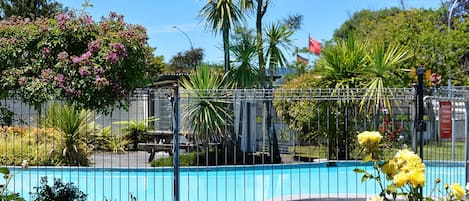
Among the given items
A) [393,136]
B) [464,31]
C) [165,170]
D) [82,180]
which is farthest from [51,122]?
[464,31]

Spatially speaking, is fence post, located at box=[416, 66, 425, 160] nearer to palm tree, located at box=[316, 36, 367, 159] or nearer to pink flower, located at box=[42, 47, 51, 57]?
pink flower, located at box=[42, 47, 51, 57]

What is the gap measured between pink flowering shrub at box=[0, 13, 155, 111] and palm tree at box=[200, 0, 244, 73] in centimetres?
872

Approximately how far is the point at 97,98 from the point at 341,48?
8618 millimetres

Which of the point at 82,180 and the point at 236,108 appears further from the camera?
the point at 236,108

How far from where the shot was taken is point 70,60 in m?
5.55

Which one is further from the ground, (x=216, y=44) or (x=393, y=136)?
(x=216, y=44)

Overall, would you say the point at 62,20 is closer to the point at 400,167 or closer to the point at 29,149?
the point at 400,167

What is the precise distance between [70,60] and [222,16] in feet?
30.9

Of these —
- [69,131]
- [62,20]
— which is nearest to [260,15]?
[69,131]

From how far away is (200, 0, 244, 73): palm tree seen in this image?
48.2 ft

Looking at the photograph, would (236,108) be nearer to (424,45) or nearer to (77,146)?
(77,146)

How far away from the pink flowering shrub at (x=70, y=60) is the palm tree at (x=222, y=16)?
28.6 feet

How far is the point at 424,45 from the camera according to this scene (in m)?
19.4

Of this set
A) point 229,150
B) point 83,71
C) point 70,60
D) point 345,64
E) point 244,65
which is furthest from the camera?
point 244,65
